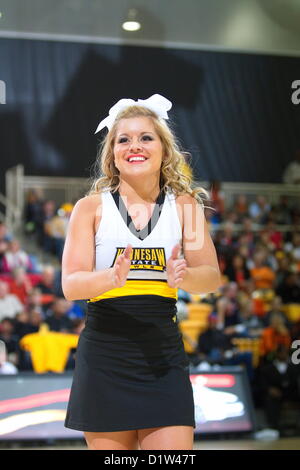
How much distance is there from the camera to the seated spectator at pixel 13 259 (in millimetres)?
9586

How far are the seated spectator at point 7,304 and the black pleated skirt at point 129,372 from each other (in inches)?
265

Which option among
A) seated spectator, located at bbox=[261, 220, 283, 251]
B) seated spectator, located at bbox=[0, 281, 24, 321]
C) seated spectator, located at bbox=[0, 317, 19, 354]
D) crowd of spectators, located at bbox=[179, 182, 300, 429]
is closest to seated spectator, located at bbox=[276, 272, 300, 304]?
crowd of spectators, located at bbox=[179, 182, 300, 429]

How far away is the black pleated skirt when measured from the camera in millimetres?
2041

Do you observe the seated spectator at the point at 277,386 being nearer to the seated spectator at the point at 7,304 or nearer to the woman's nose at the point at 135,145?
the seated spectator at the point at 7,304

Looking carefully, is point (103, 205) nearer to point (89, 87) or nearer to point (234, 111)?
A: point (89, 87)

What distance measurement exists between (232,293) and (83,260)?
23.7ft

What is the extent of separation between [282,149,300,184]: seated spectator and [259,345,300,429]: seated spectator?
4.28 meters

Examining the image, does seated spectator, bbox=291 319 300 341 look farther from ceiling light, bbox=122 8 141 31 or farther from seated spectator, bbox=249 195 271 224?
ceiling light, bbox=122 8 141 31

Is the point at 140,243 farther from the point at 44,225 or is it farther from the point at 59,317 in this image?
the point at 44,225

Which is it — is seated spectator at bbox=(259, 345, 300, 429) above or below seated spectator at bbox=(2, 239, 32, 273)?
below

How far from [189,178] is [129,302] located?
55 cm

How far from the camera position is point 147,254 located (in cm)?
215

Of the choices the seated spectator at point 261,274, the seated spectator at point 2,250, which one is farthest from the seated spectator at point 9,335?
the seated spectator at point 261,274

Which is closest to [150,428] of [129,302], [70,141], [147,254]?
[129,302]
